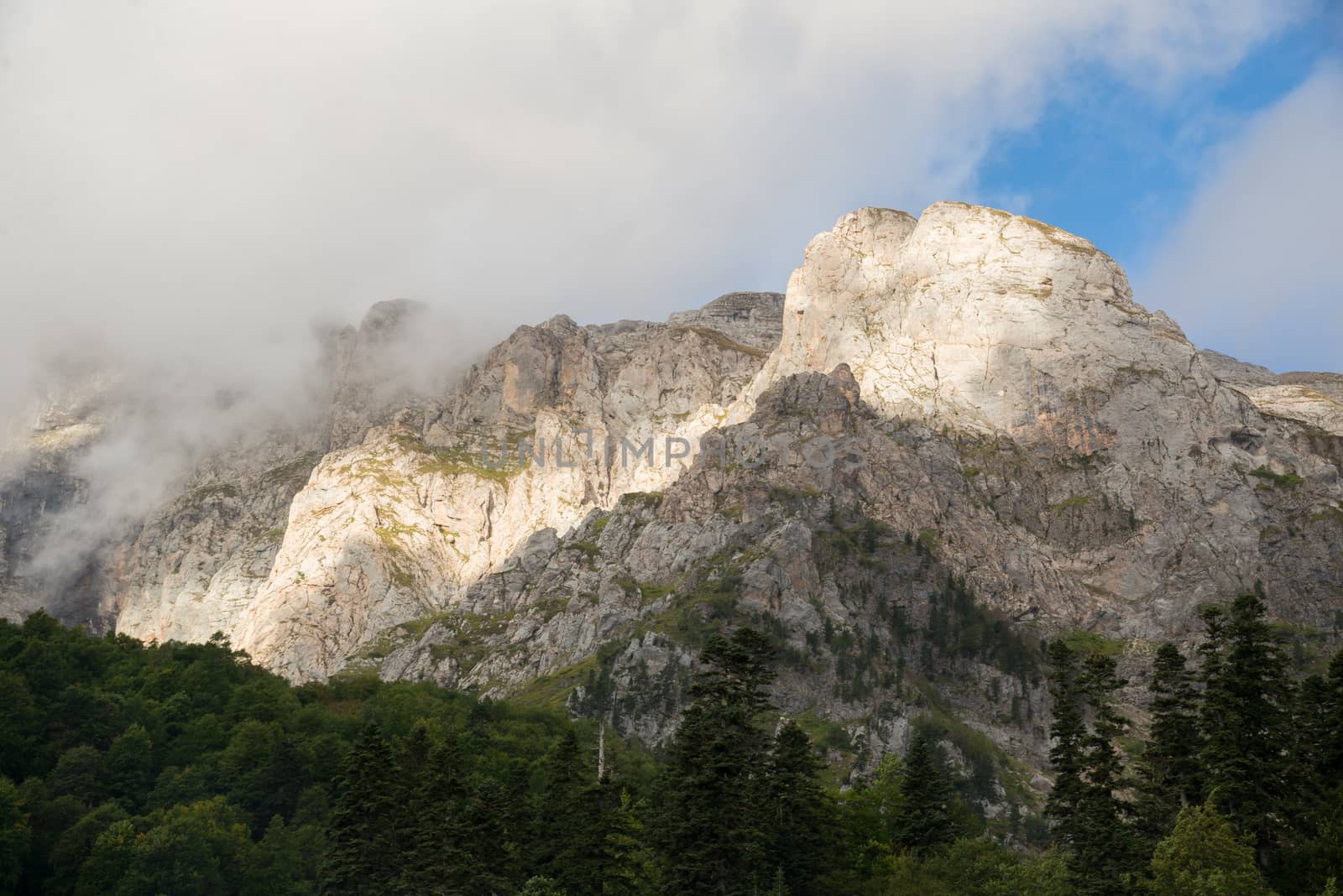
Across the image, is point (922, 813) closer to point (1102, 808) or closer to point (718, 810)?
point (1102, 808)

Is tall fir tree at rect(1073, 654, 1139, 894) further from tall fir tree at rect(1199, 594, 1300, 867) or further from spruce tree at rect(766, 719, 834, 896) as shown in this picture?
spruce tree at rect(766, 719, 834, 896)

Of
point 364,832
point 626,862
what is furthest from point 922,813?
point 364,832

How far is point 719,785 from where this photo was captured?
82.3 meters

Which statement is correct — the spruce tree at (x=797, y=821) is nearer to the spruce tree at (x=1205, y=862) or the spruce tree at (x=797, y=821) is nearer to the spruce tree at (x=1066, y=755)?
the spruce tree at (x=1066, y=755)

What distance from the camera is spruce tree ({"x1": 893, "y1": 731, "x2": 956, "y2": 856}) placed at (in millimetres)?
100312

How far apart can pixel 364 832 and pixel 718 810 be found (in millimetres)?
27592

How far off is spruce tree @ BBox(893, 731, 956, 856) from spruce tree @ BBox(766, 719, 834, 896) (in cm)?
1018

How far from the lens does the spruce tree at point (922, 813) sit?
100 m

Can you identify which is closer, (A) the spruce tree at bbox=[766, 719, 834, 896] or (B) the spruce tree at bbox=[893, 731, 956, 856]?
(A) the spruce tree at bbox=[766, 719, 834, 896]

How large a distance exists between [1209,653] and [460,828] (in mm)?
55727

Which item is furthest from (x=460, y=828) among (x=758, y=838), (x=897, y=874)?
(x=897, y=874)

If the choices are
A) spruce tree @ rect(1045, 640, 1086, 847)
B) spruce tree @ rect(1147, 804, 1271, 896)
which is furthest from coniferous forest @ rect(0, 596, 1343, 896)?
spruce tree @ rect(1045, 640, 1086, 847)

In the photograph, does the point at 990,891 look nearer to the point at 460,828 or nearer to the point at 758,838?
the point at 758,838

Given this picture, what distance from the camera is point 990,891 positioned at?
90062 mm
